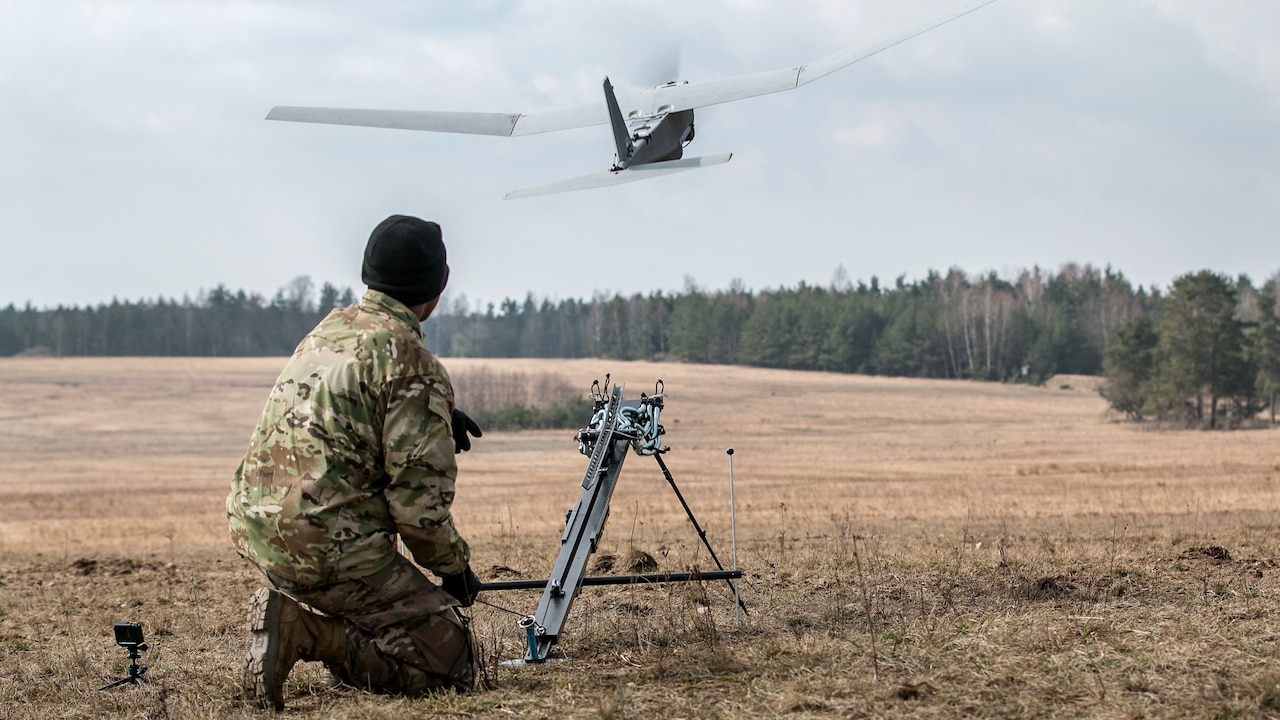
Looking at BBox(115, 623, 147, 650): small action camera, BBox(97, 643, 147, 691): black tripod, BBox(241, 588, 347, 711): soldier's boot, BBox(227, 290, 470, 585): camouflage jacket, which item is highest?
BBox(227, 290, 470, 585): camouflage jacket

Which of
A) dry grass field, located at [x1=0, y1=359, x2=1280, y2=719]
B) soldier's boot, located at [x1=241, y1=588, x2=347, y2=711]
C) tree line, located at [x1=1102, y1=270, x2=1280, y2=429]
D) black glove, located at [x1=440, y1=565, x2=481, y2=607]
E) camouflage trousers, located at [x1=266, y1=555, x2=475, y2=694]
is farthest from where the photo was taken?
tree line, located at [x1=1102, y1=270, x2=1280, y2=429]

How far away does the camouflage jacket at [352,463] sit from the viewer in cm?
515

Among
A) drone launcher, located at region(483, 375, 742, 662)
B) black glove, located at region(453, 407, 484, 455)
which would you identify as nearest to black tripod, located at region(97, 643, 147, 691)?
drone launcher, located at region(483, 375, 742, 662)

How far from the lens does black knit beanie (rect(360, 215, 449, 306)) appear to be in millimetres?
5559

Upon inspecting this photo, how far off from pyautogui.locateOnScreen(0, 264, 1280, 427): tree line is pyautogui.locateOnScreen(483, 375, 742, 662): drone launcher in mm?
72765

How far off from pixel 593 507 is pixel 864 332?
113 meters

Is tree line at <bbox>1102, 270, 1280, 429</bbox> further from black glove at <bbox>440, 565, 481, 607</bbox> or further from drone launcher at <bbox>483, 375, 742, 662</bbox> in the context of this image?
black glove at <bbox>440, 565, 481, 607</bbox>

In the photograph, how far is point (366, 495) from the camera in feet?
17.3

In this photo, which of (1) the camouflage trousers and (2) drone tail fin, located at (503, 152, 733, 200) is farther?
(2) drone tail fin, located at (503, 152, 733, 200)

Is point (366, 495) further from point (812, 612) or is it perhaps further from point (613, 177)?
point (613, 177)

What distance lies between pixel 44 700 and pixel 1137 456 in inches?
1835

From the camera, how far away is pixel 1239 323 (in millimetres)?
72188

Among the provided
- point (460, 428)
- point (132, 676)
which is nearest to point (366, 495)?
point (460, 428)

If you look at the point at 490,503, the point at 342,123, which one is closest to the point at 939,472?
the point at 490,503
